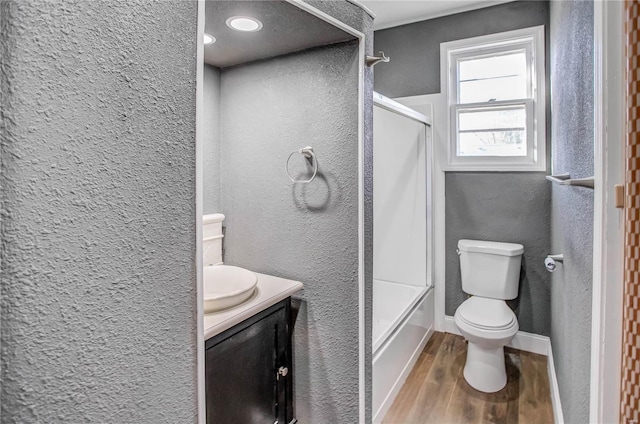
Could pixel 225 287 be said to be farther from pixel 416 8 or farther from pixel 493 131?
pixel 416 8

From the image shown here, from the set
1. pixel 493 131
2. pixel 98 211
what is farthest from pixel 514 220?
pixel 98 211

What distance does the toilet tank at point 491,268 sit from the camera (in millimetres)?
2590

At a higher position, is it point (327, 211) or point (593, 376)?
point (327, 211)

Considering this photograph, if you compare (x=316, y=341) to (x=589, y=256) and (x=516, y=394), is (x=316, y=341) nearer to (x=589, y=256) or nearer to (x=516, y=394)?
(x=589, y=256)

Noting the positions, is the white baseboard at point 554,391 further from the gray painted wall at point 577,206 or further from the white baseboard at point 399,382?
the white baseboard at point 399,382

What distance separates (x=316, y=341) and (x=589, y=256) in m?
1.09

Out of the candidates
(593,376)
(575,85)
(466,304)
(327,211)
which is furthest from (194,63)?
(466,304)

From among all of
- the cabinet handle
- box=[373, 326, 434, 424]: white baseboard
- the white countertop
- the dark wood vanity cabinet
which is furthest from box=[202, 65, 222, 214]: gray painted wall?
box=[373, 326, 434, 424]: white baseboard

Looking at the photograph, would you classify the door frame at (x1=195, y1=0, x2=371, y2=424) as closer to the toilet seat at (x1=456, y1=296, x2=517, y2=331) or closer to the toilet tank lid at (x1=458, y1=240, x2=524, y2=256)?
the toilet seat at (x1=456, y1=296, x2=517, y2=331)

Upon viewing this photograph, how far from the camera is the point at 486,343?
87.3 inches

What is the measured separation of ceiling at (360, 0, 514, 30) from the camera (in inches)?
107

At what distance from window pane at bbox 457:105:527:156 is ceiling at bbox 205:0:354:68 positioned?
175 centimetres

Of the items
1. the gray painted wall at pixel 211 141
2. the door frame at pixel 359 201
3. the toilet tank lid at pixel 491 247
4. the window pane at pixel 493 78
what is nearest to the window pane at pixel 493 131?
the window pane at pixel 493 78

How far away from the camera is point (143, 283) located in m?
0.76
